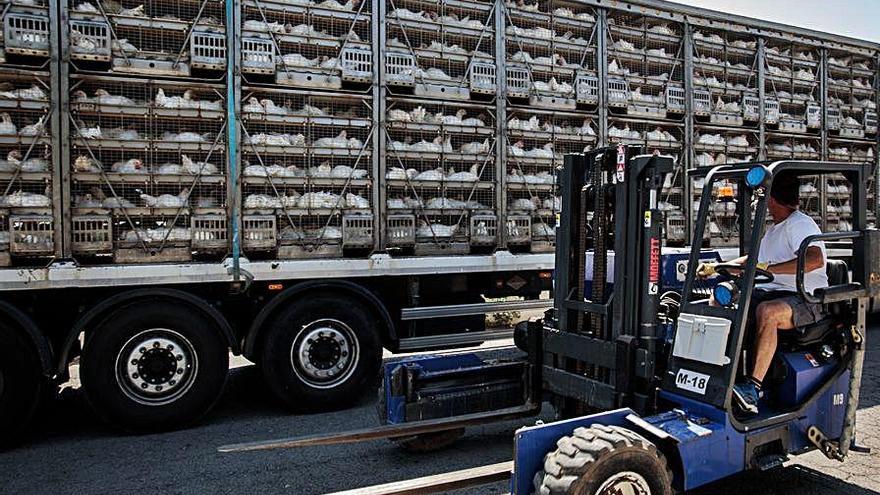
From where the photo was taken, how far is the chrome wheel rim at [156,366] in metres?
6.00

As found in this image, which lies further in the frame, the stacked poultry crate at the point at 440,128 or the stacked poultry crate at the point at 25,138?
the stacked poultry crate at the point at 440,128

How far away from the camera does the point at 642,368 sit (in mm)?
4297

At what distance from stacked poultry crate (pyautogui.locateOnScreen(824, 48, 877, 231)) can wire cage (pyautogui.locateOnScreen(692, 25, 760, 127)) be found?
1768mm

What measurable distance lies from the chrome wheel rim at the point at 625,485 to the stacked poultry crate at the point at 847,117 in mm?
8275

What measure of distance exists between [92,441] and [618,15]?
767cm

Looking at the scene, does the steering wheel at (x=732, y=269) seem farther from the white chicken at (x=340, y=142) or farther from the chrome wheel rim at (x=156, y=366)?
the chrome wheel rim at (x=156, y=366)

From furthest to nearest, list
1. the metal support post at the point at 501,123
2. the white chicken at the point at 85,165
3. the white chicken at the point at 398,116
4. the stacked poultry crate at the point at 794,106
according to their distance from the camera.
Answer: the stacked poultry crate at the point at 794,106, the metal support post at the point at 501,123, the white chicken at the point at 398,116, the white chicken at the point at 85,165

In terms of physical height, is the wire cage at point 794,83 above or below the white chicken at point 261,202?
above

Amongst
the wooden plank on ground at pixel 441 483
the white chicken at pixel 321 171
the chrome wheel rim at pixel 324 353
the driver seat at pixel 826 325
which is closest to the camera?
the wooden plank on ground at pixel 441 483

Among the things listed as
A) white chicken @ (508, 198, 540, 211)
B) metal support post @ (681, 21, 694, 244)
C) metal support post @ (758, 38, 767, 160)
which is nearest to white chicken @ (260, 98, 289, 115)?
white chicken @ (508, 198, 540, 211)

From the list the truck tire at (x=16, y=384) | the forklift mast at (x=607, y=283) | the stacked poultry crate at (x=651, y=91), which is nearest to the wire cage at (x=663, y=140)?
the stacked poultry crate at (x=651, y=91)

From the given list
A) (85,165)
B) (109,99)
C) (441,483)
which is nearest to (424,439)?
(441,483)

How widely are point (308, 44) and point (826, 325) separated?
5.35m

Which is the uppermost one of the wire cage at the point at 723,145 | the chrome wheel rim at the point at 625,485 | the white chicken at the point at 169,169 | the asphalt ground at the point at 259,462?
the wire cage at the point at 723,145
